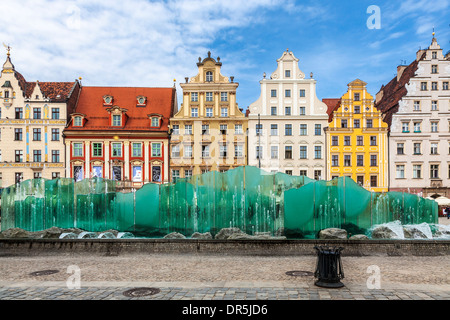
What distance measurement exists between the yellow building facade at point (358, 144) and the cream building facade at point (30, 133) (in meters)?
28.3

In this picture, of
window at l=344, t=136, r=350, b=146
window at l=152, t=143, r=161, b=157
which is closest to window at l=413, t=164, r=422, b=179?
window at l=344, t=136, r=350, b=146

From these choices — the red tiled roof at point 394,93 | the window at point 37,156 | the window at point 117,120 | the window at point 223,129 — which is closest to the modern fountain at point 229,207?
the window at point 223,129

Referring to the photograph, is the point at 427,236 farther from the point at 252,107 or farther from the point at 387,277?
the point at 252,107

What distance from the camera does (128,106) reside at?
41438 millimetres

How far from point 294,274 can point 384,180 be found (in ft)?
110

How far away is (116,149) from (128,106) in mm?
5599

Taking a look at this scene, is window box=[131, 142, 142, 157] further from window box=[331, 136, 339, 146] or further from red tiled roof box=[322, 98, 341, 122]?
red tiled roof box=[322, 98, 341, 122]

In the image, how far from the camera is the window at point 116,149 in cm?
3872

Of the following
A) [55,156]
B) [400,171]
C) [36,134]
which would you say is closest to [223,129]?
[55,156]

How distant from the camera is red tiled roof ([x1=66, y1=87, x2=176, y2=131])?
1550 inches

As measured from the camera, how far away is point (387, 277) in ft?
28.0

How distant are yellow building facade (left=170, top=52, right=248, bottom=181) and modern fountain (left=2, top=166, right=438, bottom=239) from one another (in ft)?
73.2
